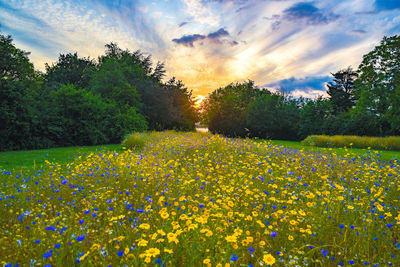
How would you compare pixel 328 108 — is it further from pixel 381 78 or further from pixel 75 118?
pixel 75 118

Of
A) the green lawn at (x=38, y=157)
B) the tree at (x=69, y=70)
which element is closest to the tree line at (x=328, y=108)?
the green lawn at (x=38, y=157)

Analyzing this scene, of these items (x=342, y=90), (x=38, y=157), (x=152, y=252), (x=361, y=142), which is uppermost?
(x=342, y=90)

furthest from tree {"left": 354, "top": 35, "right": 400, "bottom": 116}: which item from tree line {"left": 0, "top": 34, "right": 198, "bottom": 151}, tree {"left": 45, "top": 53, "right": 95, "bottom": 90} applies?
tree {"left": 45, "top": 53, "right": 95, "bottom": 90}

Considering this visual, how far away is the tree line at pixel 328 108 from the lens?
18.1m

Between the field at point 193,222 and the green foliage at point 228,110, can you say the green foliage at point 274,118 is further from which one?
the field at point 193,222

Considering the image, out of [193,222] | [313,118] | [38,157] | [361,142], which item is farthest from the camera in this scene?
[313,118]

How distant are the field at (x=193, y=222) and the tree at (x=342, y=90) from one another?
38886 mm

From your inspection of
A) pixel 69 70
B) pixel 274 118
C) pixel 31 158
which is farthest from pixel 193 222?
pixel 69 70

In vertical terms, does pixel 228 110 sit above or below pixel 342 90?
below

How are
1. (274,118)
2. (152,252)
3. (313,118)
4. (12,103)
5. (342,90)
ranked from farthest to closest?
(342,90) → (274,118) → (313,118) → (12,103) → (152,252)

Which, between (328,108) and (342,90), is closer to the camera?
(328,108)

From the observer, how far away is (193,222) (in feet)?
8.14

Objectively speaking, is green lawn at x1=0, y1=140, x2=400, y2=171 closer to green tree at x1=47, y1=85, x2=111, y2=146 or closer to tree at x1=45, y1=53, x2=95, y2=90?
green tree at x1=47, y1=85, x2=111, y2=146

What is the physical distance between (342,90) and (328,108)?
15730 mm
